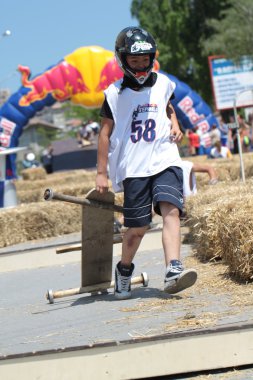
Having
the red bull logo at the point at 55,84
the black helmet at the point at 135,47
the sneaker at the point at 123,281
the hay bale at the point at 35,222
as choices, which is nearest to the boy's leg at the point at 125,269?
the sneaker at the point at 123,281

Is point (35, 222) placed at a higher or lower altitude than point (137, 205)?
lower

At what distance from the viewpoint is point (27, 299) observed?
6.72 meters

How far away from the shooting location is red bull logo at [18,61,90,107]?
29.3m

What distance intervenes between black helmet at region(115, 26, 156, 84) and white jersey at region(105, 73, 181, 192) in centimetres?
11

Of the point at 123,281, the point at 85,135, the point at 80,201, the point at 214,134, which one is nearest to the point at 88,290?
the point at 123,281

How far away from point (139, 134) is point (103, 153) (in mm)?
276

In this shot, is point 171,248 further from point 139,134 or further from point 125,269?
point 139,134

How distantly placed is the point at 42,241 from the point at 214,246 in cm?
626

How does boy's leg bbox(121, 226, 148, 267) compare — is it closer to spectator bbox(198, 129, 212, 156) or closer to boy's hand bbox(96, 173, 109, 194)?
boy's hand bbox(96, 173, 109, 194)

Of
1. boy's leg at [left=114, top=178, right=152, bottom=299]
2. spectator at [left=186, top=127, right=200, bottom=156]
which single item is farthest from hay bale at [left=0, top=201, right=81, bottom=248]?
spectator at [left=186, top=127, right=200, bottom=156]

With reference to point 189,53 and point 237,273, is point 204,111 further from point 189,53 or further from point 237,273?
point 189,53

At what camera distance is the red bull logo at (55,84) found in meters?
29.3

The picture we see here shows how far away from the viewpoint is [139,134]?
5.77 meters

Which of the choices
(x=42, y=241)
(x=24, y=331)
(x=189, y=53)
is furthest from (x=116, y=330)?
(x=189, y=53)
